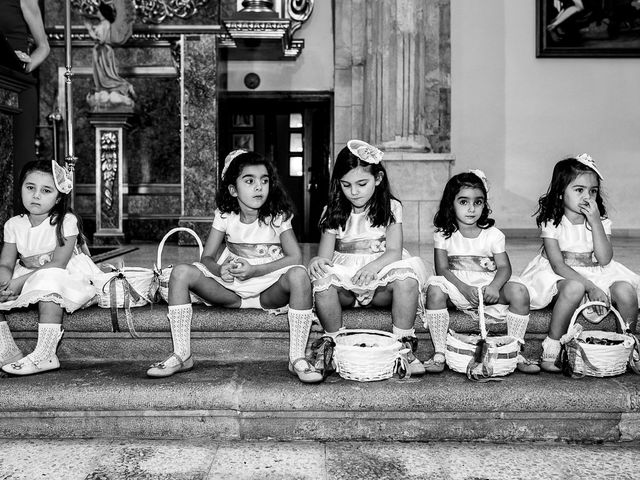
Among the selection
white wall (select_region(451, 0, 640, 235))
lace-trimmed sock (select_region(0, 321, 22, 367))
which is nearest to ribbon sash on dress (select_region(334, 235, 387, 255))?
lace-trimmed sock (select_region(0, 321, 22, 367))

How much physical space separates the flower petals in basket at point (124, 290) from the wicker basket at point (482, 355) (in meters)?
1.40

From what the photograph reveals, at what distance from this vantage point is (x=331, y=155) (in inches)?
380

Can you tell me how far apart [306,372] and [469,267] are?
1016mm

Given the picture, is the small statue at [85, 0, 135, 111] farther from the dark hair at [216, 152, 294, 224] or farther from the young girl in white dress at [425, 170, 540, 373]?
the young girl in white dress at [425, 170, 540, 373]

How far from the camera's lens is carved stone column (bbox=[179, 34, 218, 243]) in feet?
26.2

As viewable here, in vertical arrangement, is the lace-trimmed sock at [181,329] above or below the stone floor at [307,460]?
above

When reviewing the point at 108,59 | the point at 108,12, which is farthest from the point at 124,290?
the point at 108,12

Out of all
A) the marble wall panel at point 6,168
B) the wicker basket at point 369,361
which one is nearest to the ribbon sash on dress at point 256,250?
the wicker basket at point 369,361

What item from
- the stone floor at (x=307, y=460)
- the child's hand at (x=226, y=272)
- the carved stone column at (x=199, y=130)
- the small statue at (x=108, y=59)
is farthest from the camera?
the carved stone column at (x=199, y=130)

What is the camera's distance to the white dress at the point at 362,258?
288 centimetres

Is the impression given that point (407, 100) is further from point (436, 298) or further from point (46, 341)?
point (46, 341)

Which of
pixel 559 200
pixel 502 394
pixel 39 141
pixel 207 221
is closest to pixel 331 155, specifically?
pixel 207 221

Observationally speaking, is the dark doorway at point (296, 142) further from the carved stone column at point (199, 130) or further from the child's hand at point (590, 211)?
the child's hand at point (590, 211)

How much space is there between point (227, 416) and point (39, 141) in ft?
14.7
